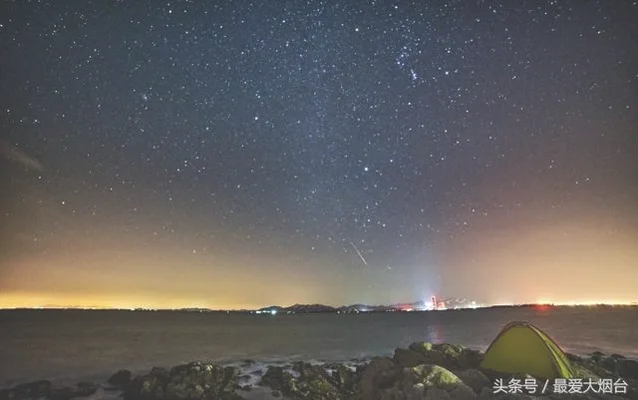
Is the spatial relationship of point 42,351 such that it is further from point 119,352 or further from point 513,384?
point 513,384

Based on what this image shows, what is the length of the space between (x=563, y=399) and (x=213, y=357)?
38.9 m

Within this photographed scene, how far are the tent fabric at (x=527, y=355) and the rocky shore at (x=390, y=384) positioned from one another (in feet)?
2.62

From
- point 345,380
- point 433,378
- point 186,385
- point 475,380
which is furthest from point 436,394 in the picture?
point 186,385

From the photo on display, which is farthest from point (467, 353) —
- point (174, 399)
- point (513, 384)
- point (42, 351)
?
point (42, 351)

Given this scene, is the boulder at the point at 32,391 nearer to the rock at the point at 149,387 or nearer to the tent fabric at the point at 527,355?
the rock at the point at 149,387

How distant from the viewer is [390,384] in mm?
16781

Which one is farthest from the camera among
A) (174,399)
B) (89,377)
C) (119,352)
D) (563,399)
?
(119,352)

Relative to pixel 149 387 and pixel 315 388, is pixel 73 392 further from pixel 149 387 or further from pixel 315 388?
pixel 315 388

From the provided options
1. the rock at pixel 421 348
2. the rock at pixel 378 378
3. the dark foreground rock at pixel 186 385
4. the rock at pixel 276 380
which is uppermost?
the rock at pixel 421 348

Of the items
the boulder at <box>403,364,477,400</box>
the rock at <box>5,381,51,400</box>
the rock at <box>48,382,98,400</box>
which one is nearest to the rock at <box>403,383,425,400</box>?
the boulder at <box>403,364,477,400</box>

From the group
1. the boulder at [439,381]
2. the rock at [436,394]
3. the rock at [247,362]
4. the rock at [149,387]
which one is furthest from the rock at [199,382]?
the rock at [247,362]

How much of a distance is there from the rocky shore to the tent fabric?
80 cm

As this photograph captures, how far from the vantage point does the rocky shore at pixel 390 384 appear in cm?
1327

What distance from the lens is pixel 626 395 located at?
14047 millimetres
